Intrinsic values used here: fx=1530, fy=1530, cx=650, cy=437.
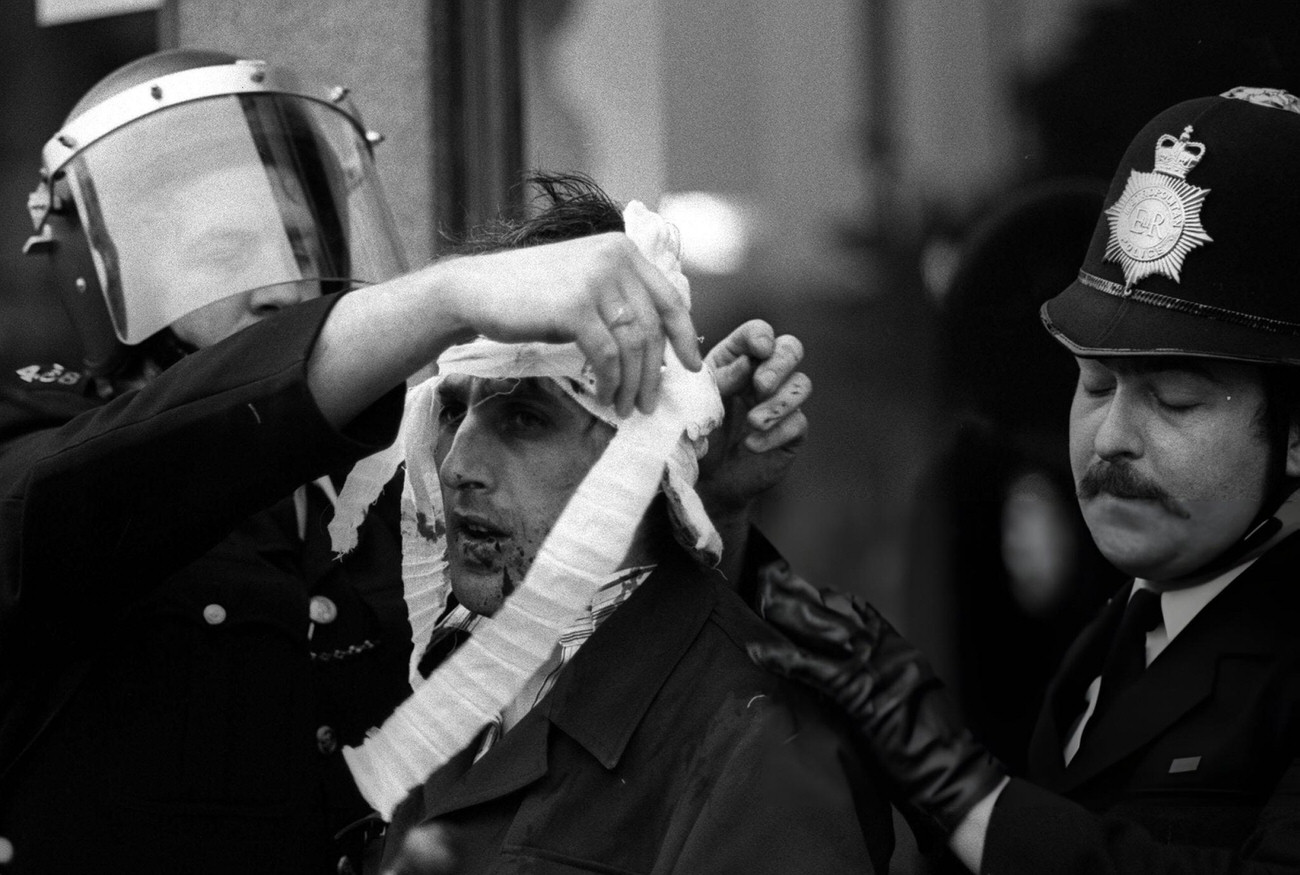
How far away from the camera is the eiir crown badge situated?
211 centimetres

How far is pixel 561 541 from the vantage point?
187 centimetres

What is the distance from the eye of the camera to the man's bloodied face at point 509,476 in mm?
2205

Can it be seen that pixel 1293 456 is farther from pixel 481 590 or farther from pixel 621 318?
pixel 481 590

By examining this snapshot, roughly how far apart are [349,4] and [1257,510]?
2852 mm

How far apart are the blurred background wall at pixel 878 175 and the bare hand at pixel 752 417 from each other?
1050 mm

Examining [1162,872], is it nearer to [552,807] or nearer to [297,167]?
[552,807]

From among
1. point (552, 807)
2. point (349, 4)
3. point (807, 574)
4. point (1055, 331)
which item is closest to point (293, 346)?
point (552, 807)

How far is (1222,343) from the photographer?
79.6 inches

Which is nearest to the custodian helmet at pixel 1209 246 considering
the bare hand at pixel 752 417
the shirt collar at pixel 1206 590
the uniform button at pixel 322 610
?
the shirt collar at pixel 1206 590

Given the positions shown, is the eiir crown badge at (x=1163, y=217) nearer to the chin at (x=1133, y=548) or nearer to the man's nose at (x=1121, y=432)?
the man's nose at (x=1121, y=432)

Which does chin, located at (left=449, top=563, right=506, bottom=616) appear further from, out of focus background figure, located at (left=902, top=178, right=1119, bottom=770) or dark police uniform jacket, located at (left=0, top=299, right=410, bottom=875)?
out of focus background figure, located at (left=902, top=178, right=1119, bottom=770)

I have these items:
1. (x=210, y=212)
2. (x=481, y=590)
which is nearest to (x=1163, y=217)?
(x=481, y=590)

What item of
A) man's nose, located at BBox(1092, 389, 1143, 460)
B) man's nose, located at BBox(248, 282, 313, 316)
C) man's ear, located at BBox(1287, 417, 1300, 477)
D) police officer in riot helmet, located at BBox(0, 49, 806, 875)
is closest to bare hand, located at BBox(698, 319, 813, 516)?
police officer in riot helmet, located at BBox(0, 49, 806, 875)

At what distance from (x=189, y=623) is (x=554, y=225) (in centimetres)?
86
